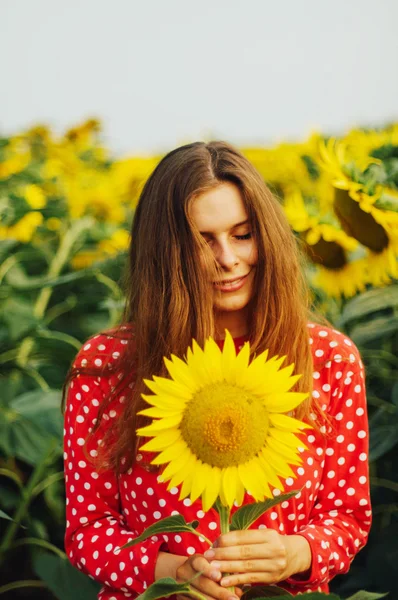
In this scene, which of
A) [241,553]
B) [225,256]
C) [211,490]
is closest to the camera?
[211,490]

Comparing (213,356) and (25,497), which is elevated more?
(213,356)

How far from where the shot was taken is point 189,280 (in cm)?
130

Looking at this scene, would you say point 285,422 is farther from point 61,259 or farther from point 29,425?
point 61,259

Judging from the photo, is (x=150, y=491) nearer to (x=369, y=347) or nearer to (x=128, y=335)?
(x=128, y=335)

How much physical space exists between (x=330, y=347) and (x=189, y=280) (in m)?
0.29

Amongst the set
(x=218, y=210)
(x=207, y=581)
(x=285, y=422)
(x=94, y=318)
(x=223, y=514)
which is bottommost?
(x=94, y=318)

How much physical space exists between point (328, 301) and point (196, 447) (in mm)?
1585

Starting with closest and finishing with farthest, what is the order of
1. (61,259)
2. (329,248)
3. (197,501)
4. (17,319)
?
(197,501)
(329,248)
(17,319)
(61,259)

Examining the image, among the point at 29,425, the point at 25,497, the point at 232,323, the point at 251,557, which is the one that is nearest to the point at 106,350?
the point at 232,323

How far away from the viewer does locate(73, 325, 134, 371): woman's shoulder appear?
1457 millimetres

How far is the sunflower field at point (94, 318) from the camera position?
1915 mm

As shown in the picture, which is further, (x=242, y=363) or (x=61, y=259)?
(x=61, y=259)

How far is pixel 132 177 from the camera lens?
428 centimetres

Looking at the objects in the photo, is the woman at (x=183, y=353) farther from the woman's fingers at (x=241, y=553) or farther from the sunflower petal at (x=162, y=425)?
the sunflower petal at (x=162, y=425)
